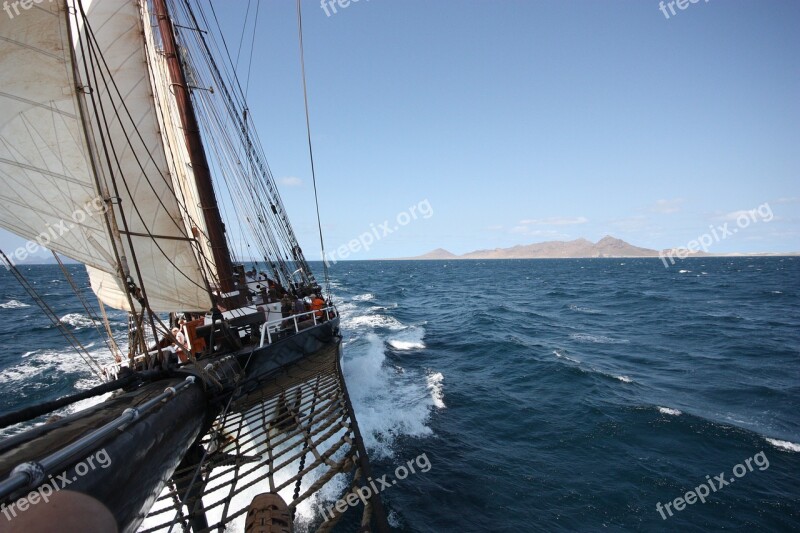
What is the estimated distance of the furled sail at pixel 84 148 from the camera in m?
4.92

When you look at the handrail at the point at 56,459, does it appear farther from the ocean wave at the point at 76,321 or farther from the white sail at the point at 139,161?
the ocean wave at the point at 76,321

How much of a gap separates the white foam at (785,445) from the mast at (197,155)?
15870mm

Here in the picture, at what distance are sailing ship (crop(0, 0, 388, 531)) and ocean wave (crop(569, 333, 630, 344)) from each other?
55.1ft

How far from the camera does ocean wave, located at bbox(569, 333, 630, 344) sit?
68.5 feet

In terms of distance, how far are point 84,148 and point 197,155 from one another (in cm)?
478

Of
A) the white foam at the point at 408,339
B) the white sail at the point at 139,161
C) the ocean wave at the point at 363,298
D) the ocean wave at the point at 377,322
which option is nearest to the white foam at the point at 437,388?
the white foam at the point at 408,339

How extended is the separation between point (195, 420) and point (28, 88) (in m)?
5.57

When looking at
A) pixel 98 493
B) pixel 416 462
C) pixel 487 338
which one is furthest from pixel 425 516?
pixel 487 338

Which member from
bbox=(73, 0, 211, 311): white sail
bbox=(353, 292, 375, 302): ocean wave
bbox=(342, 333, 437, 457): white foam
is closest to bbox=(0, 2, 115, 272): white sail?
bbox=(73, 0, 211, 311): white sail

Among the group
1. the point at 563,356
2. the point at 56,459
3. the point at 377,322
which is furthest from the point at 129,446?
the point at 377,322

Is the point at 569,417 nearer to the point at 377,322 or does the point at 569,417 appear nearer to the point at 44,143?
the point at 44,143

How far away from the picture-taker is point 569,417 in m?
11.7

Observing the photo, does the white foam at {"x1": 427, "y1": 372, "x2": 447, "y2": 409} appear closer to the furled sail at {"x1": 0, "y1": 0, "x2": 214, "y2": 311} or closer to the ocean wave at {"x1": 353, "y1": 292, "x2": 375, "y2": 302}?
the furled sail at {"x1": 0, "y1": 0, "x2": 214, "y2": 311}

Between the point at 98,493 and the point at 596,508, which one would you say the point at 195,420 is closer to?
the point at 98,493
